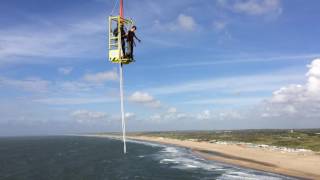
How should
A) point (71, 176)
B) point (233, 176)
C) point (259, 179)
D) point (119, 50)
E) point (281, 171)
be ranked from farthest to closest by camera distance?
point (71, 176) → point (281, 171) → point (233, 176) → point (259, 179) → point (119, 50)

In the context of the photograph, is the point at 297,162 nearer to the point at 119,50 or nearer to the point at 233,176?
the point at 233,176

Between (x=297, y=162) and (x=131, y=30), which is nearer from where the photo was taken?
(x=131, y=30)

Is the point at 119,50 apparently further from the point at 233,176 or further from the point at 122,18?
the point at 233,176

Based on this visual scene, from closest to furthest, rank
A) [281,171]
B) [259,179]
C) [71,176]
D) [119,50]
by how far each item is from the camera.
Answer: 1. [119,50]
2. [259,179]
3. [281,171]
4. [71,176]

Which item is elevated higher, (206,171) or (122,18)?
(122,18)

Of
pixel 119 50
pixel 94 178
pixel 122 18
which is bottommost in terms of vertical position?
pixel 94 178

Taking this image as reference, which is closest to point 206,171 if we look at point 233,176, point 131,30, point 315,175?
point 233,176

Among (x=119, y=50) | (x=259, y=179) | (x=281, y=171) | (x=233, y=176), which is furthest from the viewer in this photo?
(x=281, y=171)

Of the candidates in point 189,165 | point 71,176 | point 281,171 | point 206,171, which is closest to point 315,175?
point 281,171

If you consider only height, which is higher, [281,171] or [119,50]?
Answer: [119,50]

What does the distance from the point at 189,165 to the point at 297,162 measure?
1919 centimetres

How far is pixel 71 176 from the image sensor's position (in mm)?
64625

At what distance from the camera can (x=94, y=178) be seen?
6088 centimetres

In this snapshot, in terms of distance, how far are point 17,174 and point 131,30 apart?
57663mm
